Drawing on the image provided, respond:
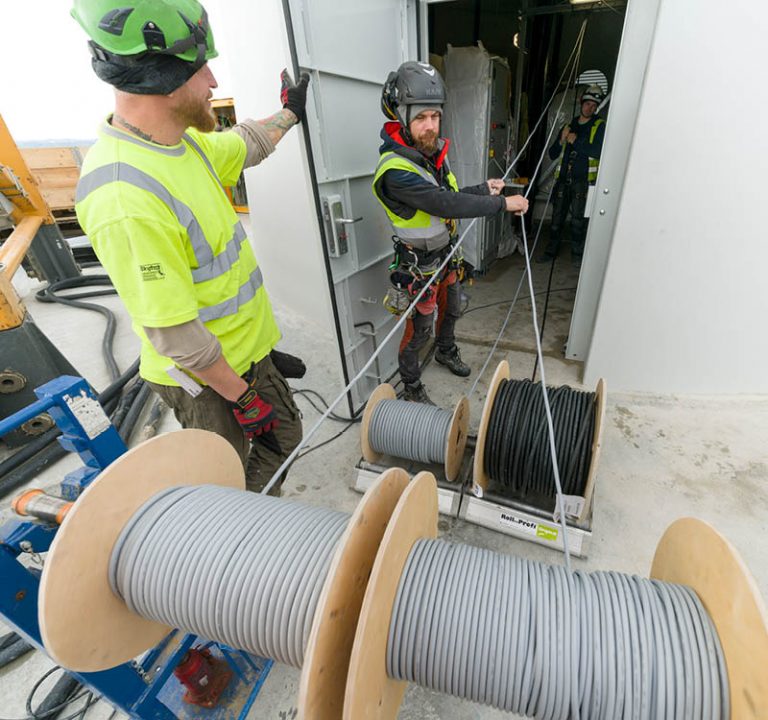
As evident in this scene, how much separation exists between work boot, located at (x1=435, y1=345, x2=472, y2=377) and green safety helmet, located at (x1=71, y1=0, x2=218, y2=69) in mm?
2432

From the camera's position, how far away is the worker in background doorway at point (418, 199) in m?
2.05

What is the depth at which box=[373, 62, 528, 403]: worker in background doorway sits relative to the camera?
6.73 ft

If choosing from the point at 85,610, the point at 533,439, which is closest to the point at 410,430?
the point at 533,439

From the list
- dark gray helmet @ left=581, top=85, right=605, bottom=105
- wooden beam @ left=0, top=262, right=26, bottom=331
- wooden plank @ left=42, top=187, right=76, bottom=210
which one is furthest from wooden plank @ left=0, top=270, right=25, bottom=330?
wooden plank @ left=42, top=187, right=76, bottom=210

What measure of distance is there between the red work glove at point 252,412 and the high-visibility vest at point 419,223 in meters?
1.39

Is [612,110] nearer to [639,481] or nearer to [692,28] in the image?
[692,28]

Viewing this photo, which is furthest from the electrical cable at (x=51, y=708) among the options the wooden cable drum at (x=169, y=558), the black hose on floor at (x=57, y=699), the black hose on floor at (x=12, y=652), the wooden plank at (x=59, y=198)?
the wooden plank at (x=59, y=198)

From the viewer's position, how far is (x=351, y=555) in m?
0.70

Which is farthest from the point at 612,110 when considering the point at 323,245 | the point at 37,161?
the point at 37,161

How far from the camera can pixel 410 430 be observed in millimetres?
2049

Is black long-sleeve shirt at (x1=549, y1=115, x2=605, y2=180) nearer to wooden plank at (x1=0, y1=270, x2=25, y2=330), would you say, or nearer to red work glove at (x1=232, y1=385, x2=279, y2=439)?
red work glove at (x1=232, y1=385, x2=279, y2=439)

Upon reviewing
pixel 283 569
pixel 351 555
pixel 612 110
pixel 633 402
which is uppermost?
pixel 612 110

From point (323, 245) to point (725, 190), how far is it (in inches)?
83.1

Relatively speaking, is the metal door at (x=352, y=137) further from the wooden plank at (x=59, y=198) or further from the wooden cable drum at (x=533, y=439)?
the wooden plank at (x=59, y=198)
